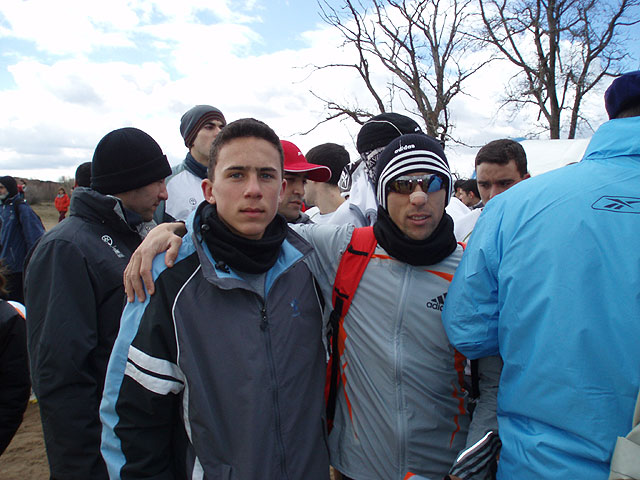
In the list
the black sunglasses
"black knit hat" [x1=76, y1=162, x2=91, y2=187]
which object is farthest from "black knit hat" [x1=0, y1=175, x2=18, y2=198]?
the black sunglasses

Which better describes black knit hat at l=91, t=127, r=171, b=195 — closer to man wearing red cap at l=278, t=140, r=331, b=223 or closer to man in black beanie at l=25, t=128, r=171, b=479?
man in black beanie at l=25, t=128, r=171, b=479

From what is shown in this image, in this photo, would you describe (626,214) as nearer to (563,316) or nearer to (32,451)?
(563,316)

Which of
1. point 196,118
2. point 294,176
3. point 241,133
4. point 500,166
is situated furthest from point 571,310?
point 196,118

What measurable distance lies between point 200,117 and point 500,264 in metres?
2.87

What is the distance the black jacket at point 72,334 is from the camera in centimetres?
187

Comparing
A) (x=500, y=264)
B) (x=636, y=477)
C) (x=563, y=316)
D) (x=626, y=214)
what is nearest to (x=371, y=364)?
(x=500, y=264)

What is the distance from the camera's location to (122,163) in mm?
2387

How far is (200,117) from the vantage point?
11.5 feet

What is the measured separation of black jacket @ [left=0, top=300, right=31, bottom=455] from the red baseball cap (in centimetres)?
187

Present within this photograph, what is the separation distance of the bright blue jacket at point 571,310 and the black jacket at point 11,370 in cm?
239

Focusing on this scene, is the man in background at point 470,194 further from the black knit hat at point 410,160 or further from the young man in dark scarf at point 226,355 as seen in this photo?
the young man in dark scarf at point 226,355

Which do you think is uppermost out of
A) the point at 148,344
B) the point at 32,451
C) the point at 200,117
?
the point at 200,117

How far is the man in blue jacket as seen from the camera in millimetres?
1186

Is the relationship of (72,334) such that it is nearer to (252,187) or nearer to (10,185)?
(252,187)
